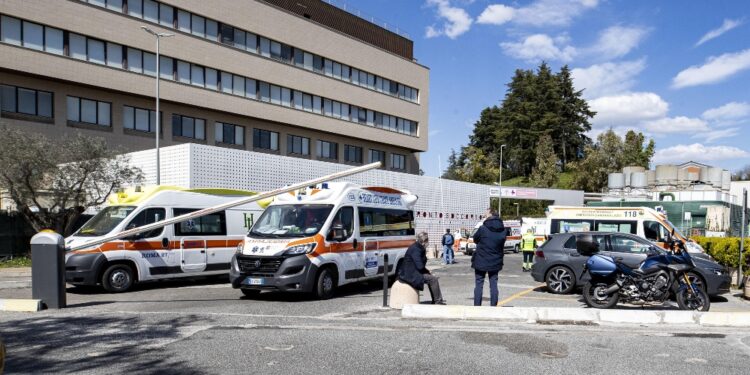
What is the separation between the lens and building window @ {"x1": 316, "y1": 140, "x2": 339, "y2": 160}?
47.7 m

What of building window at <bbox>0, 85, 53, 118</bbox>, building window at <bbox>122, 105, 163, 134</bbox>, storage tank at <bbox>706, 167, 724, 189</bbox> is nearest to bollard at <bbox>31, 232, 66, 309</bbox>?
building window at <bbox>0, 85, 53, 118</bbox>

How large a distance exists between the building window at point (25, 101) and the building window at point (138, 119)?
4201mm

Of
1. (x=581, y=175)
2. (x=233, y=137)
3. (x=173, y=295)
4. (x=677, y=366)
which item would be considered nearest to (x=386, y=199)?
(x=173, y=295)

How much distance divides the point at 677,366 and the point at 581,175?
6423 cm

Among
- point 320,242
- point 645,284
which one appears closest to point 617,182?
point 645,284

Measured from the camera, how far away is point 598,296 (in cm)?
1104

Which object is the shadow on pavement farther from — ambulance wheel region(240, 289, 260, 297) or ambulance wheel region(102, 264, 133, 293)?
ambulance wheel region(102, 264, 133, 293)

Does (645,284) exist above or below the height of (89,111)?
below

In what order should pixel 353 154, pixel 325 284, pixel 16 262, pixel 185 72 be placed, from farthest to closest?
1. pixel 353 154
2. pixel 185 72
3. pixel 16 262
4. pixel 325 284

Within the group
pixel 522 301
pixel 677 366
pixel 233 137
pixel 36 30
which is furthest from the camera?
pixel 233 137

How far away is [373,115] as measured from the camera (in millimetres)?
51219

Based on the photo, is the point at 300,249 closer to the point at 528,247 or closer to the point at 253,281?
the point at 253,281

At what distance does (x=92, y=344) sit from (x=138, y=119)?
30.6 meters

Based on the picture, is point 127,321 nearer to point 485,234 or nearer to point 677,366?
point 485,234
